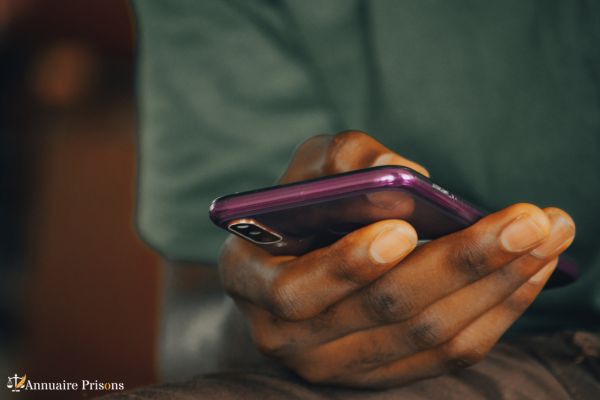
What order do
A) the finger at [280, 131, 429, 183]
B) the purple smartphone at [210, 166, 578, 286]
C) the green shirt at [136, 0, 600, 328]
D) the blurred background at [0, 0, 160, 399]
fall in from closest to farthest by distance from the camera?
1. the purple smartphone at [210, 166, 578, 286]
2. the finger at [280, 131, 429, 183]
3. the green shirt at [136, 0, 600, 328]
4. the blurred background at [0, 0, 160, 399]

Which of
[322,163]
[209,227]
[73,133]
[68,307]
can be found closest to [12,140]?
[73,133]

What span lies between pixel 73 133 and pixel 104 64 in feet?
0.80

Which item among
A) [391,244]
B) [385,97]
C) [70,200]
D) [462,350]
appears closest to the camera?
[391,244]

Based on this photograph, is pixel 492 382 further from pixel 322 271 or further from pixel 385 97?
pixel 385 97

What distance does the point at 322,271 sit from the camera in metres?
0.44

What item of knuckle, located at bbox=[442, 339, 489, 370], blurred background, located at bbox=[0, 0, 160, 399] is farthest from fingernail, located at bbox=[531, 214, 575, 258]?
blurred background, located at bbox=[0, 0, 160, 399]

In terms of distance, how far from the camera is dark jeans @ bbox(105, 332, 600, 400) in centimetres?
47

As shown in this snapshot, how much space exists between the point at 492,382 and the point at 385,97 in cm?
34

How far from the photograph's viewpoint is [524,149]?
2.30 ft

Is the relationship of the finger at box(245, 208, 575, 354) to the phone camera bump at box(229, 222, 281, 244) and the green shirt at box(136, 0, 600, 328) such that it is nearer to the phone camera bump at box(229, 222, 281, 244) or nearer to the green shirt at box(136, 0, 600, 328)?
the phone camera bump at box(229, 222, 281, 244)

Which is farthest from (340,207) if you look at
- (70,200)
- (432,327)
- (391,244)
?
(70,200)

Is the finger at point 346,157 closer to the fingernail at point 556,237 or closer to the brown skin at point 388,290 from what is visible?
the brown skin at point 388,290

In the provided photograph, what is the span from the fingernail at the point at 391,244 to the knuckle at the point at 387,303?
0.15 feet

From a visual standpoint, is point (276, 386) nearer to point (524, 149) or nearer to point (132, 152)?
point (524, 149)
